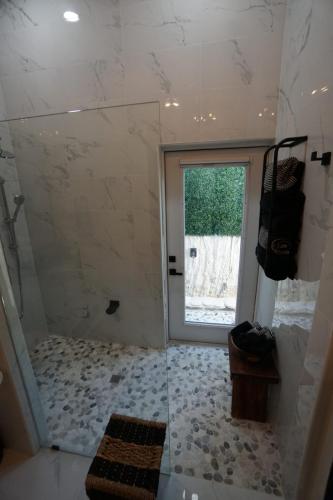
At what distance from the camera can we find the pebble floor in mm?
1260

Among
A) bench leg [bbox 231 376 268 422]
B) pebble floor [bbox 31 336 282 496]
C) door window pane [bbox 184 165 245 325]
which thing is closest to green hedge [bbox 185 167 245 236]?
door window pane [bbox 184 165 245 325]

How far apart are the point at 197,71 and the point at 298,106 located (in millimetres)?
755

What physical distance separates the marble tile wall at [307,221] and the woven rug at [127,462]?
676mm

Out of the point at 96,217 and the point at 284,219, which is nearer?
the point at 284,219

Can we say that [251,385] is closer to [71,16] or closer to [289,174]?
[289,174]

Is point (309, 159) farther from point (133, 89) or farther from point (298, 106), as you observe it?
point (133, 89)

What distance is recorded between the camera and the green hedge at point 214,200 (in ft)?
5.70

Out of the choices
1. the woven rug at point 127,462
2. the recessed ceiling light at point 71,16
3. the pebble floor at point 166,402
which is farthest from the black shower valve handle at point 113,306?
the recessed ceiling light at point 71,16

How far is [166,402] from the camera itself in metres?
1.52

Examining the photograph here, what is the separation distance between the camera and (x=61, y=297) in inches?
82.4

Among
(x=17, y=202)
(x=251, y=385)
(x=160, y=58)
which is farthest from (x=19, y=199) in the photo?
(x=251, y=385)

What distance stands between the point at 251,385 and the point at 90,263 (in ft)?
5.22

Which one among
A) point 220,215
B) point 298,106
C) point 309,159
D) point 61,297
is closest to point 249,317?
point 220,215

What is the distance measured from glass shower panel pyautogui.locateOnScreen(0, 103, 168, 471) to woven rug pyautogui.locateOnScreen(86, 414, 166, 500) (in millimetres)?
354
